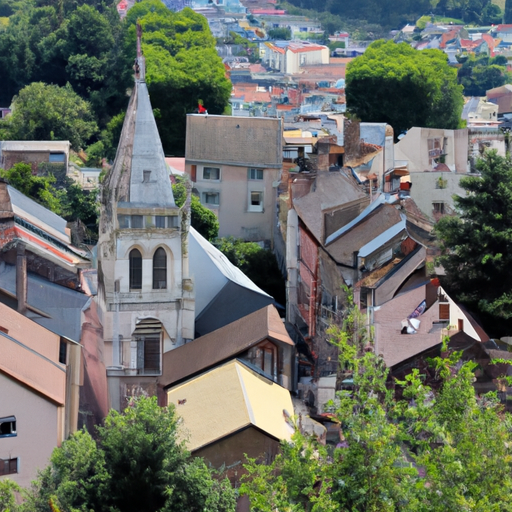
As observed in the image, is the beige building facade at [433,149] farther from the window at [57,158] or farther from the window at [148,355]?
the window at [148,355]

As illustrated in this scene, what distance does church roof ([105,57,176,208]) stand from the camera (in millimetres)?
38656

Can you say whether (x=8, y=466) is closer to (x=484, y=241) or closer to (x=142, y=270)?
(x=142, y=270)

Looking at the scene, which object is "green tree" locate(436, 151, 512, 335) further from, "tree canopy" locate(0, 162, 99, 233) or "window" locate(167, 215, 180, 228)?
"tree canopy" locate(0, 162, 99, 233)

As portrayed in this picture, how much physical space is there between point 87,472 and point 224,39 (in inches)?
5709

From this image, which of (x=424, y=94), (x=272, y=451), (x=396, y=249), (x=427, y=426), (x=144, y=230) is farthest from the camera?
(x=424, y=94)

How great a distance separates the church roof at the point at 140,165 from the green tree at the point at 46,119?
35860 mm

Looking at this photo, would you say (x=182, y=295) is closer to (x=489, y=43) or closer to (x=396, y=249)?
(x=396, y=249)

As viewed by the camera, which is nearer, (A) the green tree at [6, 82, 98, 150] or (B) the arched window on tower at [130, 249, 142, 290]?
(B) the arched window on tower at [130, 249, 142, 290]

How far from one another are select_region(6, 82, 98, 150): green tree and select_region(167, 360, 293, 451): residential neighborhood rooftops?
40564 mm

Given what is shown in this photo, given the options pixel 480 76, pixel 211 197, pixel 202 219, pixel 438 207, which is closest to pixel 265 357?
pixel 438 207

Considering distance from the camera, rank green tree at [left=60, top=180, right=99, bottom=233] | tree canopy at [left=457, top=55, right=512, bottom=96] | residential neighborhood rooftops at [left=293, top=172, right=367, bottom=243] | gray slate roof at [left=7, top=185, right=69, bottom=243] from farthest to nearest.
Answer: tree canopy at [left=457, top=55, right=512, bottom=96]
green tree at [left=60, top=180, right=99, bottom=233]
gray slate roof at [left=7, top=185, right=69, bottom=243]
residential neighborhood rooftops at [left=293, top=172, right=367, bottom=243]

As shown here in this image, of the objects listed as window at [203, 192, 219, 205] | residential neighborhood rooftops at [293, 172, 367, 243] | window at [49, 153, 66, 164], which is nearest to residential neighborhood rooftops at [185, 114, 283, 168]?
window at [203, 192, 219, 205]

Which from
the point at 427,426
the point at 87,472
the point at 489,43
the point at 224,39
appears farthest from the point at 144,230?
the point at 489,43

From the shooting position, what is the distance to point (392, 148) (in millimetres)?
61688
